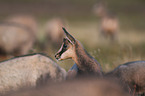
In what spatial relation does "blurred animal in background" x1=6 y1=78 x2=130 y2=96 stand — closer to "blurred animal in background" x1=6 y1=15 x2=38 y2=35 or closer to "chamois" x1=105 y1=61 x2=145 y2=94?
"chamois" x1=105 y1=61 x2=145 y2=94

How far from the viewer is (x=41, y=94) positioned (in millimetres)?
1602

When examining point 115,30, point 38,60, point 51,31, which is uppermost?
point 38,60

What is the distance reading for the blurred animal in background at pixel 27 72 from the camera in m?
2.70

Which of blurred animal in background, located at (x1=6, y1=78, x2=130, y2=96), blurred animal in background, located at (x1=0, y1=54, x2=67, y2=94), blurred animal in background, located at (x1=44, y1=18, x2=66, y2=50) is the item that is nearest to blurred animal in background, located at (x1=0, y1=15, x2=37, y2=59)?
blurred animal in background, located at (x1=44, y1=18, x2=66, y2=50)

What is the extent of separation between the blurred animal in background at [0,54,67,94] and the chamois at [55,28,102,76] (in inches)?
11.7

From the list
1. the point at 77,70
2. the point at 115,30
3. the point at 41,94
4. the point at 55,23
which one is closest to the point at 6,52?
the point at 55,23

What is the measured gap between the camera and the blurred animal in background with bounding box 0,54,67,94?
2703mm

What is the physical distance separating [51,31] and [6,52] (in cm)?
238

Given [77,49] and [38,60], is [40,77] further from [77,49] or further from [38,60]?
[77,49]

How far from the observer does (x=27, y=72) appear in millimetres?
2799

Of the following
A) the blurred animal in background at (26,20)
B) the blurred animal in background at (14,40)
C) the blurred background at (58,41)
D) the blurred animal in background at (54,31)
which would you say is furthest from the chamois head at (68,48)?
the blurred animal in background at (54,31)

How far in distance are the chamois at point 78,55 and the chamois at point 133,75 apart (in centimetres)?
29

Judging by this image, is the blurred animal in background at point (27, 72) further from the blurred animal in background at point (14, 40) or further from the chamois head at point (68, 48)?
the blurred animal in background at point (14, 40)

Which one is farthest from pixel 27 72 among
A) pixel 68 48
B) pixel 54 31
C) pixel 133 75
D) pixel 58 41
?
pixel 54 31
